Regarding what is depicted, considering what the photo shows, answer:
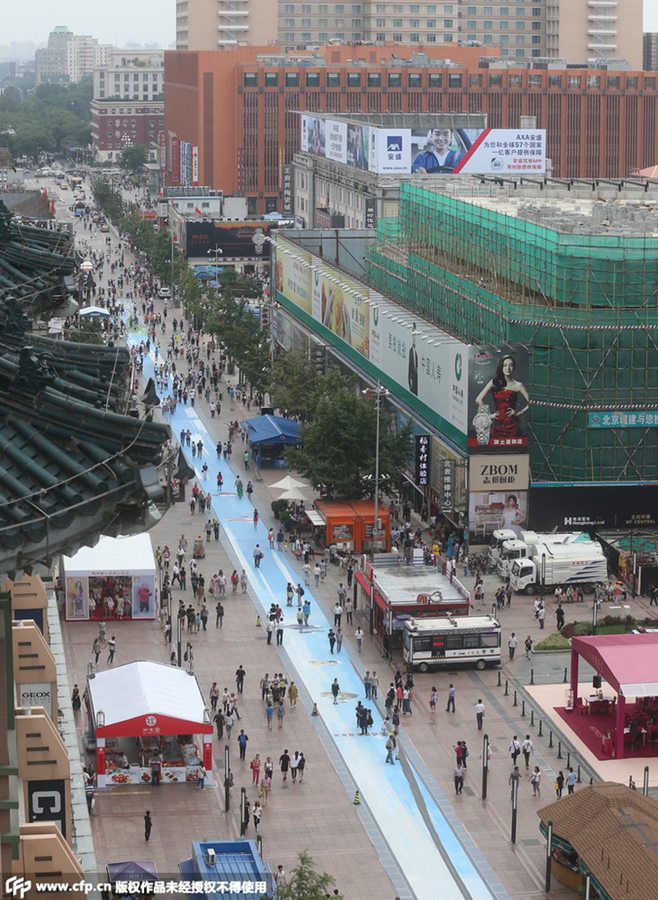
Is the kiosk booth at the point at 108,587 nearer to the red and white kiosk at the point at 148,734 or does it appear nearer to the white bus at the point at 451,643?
the white bus at the point at 451,643

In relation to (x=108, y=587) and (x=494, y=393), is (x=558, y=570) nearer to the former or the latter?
(x=494, y=393)

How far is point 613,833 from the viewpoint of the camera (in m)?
38.4

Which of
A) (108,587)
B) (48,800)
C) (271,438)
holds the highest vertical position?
(48,800)

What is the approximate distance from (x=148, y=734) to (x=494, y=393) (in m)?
29.4

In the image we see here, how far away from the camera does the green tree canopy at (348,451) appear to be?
74500 mm

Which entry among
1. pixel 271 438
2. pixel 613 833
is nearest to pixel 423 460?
pixel 271 438

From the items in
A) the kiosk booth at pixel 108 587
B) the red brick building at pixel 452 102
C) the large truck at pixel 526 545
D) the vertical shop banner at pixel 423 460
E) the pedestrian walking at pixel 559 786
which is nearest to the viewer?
the pedestrian walking at pixel 559 786

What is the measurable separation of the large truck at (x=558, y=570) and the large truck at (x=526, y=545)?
632 millimetres

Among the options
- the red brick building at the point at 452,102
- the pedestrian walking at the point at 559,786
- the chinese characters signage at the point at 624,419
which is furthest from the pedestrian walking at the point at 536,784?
the red brick building at the point at 452,102

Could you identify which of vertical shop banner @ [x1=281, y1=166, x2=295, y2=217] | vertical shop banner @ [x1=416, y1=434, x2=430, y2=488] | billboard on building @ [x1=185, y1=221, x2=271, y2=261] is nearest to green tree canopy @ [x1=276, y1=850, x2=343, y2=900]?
vertical shop banner @ [x1=416, y1=434, x2=430, y2=488]

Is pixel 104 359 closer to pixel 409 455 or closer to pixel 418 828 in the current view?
pixel 418 828

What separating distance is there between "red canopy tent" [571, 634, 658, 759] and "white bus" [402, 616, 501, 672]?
464cm

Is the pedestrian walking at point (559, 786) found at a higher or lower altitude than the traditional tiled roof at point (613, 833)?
lower

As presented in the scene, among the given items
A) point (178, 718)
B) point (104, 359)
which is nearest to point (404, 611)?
point (178, 718)
